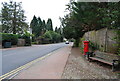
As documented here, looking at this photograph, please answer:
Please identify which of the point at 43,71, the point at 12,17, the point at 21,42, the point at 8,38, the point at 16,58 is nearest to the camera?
the point at 43,71

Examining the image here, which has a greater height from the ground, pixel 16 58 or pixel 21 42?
pixel 21 42

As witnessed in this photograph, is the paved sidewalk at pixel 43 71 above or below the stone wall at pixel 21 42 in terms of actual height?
below

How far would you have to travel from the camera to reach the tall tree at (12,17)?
28.5 m

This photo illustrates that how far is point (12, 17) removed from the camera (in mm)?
28922

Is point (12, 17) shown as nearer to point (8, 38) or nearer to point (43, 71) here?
point (8, 38)

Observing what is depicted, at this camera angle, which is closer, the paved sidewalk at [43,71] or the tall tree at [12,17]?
the paved sidewalk at [43,71]

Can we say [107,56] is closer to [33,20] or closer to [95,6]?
[95,6]

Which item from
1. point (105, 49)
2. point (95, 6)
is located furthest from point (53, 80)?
point (95, 6)

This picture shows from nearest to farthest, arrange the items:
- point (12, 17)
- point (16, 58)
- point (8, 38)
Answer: point (16, 58) → point (8, 38) → point (12, 17)

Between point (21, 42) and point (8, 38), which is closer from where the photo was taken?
point (8, 38)

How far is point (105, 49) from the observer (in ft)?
17.9

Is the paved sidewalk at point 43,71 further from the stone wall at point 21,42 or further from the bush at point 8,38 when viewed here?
the stone wall at point 21,42

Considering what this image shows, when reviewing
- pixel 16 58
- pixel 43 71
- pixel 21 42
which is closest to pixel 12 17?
pixel 21 42

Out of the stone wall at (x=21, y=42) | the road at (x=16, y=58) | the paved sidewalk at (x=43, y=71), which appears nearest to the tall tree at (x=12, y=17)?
the stone wall at (x=21, y=42)
